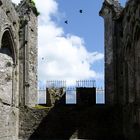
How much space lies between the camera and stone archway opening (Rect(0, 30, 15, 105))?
18.4m

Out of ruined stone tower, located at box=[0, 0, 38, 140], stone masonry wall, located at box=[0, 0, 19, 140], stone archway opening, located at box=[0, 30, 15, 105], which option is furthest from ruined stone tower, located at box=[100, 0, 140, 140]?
stone archway opening, located at box=[0, 30, 15, 105]

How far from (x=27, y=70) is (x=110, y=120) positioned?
4.77 m

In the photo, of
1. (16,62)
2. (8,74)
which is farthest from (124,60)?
(8,74)

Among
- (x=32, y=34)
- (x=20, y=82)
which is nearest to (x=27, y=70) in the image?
(x=20, y=82)

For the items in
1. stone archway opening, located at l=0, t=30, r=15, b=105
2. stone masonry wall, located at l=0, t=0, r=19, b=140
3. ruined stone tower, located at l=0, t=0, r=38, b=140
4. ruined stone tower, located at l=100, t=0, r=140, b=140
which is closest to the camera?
ruined stone tower, located at l=100, t=0, r=140, b=140

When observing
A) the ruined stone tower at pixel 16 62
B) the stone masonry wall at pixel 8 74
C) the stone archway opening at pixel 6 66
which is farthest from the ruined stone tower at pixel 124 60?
the stone archway opening at pixel 6 66

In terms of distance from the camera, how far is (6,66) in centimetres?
1897

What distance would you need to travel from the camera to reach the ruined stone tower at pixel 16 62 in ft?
58.8

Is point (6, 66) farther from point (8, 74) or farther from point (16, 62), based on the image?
point (16, 62)

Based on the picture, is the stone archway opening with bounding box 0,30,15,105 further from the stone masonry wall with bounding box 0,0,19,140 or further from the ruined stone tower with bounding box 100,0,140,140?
the ruined stone tower with bounding box 100,0,140,140

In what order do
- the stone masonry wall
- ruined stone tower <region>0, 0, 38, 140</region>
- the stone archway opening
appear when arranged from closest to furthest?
the stone masonry wall
ruined stone tower <region>0, 0, 38, 140</region>
the stone archway opening

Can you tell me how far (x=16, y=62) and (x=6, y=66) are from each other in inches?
33.8

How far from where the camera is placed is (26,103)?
19.9 meters

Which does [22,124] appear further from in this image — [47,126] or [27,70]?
[27,70]
